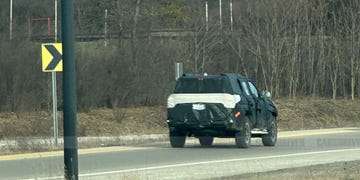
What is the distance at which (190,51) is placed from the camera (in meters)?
42.2

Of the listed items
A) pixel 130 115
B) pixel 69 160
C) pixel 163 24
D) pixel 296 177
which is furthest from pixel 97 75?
pixel 69 160

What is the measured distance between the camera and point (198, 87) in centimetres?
2284

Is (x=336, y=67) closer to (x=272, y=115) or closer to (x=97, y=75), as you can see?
(x=97, y=75)

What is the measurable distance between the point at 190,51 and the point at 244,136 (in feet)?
64.8

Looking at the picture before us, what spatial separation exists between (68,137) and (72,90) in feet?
1.92

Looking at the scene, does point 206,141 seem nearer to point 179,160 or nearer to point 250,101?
point 250,101

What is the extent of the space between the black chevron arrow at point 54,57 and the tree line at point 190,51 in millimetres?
11401

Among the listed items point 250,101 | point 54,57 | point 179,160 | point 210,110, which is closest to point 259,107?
point 250,101

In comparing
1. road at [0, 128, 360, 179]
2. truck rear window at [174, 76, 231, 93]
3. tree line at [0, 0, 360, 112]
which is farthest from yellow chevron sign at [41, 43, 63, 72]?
tree line at [0, 0, 360, 112]

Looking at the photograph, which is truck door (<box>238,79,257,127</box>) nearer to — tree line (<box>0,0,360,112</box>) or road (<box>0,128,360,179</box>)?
road (<box>0,128,360,179</box>)

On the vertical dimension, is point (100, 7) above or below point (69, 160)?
above

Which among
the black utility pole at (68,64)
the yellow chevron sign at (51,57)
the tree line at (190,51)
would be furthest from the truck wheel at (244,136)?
the tree line at (190,51)

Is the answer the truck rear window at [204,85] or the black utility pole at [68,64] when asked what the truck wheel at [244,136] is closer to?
the truck rear window at [204,85]

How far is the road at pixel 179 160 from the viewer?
15.8 m
